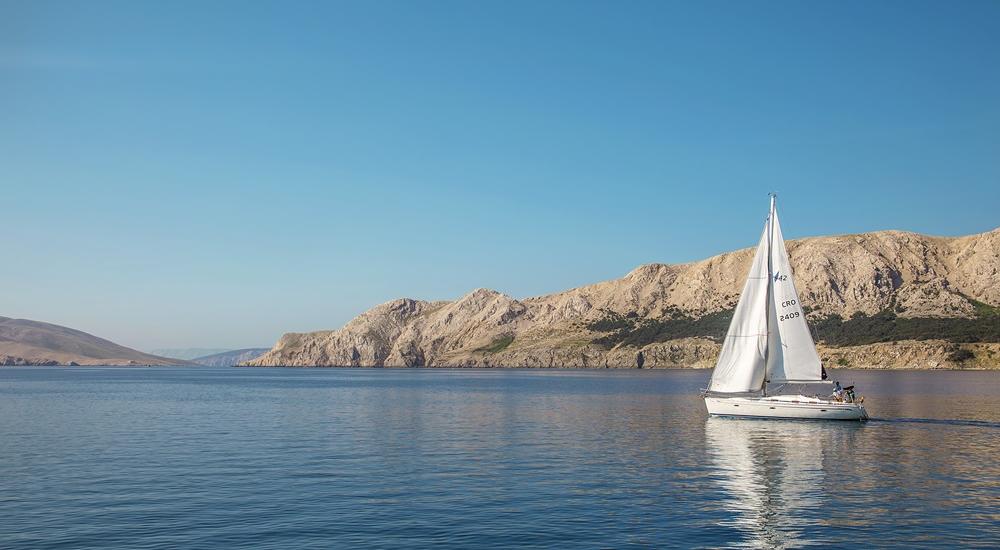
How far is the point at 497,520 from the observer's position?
30578 millimetres

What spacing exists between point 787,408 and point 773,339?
6079mm

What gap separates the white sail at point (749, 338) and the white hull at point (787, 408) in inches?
47.7

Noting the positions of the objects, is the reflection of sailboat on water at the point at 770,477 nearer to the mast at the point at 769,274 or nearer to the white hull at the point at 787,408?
the white hull at the point at 787,408

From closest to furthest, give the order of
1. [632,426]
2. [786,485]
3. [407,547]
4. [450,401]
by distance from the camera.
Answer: [407,547], [786,485], [632,426], [450,401]

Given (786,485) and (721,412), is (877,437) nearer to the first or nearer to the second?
(721,412)

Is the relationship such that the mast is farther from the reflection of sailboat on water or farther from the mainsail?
the reflection of sailboat on water

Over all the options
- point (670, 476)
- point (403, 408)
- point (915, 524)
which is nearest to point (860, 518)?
point (915, 524)

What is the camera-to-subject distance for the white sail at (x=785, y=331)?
228 feet

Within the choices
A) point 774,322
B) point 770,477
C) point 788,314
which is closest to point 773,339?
point 774,322

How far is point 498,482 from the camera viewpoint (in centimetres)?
3891

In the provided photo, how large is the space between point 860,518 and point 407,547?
58.2 feet

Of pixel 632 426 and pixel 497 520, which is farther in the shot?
pixel 632 426

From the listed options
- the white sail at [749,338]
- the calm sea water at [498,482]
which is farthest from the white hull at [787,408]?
the white sail at [749,338]

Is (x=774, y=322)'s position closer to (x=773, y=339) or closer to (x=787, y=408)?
(x=773, y=339)
